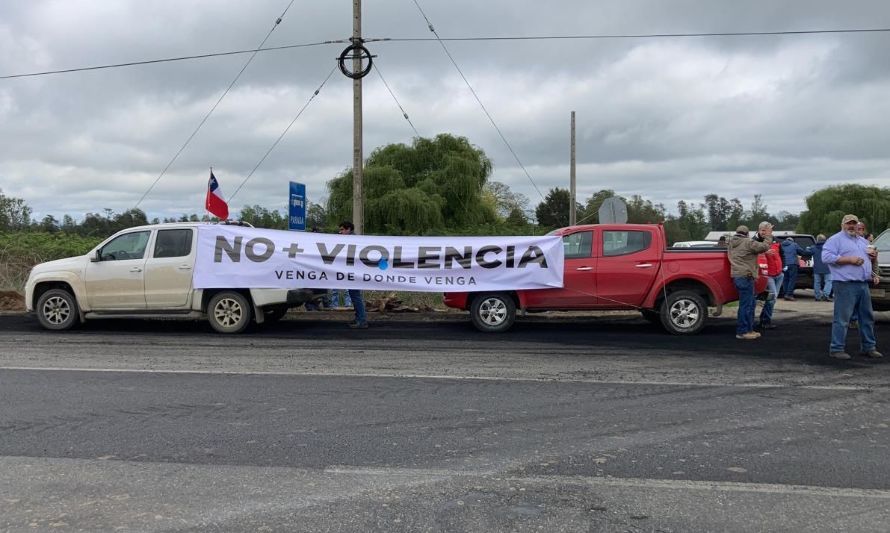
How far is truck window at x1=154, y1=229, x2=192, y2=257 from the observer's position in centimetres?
1222

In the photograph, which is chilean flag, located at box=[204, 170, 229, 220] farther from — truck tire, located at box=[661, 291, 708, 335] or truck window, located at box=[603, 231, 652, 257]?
truck tire, located at box=[661, 291, 708, 335]

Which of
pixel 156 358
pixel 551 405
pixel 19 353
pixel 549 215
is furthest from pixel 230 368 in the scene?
pixel 549 215

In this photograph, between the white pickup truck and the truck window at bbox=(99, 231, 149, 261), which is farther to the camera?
the truck window at bbox=(99, 231, 149, 261)

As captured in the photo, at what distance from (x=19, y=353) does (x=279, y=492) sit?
7.36m

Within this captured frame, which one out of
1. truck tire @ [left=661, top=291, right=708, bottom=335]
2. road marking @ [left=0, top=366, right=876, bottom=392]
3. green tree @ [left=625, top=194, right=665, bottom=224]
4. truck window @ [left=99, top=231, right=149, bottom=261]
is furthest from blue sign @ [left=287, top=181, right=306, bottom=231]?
green tree @ [left=625, top=194, right=665, bottom=224]

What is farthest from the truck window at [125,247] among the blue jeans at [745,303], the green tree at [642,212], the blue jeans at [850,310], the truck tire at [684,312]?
the green tree at [642,212]

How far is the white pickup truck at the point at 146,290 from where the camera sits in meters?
12.1

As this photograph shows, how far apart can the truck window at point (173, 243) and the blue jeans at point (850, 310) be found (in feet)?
31.6

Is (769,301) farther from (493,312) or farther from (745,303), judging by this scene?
(493,312)

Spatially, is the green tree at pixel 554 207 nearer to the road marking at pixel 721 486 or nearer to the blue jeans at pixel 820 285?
the blue jeans at pixel 820 285

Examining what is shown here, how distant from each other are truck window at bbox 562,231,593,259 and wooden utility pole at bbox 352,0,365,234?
17.8ft

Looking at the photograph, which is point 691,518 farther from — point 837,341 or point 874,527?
point 837,341

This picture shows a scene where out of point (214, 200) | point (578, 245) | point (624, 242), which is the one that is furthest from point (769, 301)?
point (214, 200)

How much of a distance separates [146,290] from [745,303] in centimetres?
947
